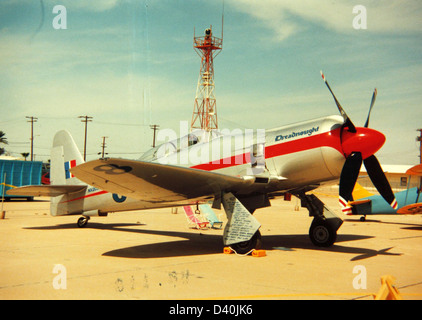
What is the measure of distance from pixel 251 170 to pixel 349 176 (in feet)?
7.61

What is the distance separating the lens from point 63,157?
14391 millimetres

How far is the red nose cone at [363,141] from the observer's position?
8164mm

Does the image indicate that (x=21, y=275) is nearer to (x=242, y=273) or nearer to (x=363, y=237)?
(x=242, y=273)

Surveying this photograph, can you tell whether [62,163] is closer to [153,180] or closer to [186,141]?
[186,141]

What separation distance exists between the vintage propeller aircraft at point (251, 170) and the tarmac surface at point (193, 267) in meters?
1.02

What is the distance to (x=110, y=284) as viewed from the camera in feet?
19.2

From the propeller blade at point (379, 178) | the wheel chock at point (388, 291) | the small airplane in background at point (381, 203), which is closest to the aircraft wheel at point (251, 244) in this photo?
the propeller blade at point (379, 178)

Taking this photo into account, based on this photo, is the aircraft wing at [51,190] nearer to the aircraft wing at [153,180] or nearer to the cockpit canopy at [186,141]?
the cockpit canopy at [186,141]

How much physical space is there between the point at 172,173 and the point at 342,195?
356cm

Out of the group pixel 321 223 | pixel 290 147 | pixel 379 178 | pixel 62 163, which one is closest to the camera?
pixel 290 147

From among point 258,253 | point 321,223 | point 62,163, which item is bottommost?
point 258,253

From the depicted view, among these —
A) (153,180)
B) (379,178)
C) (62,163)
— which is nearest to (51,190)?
(62,163)

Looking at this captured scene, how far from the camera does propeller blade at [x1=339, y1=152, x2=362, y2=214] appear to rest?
7.94m

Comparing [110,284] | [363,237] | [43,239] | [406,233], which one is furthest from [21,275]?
[406,233]
